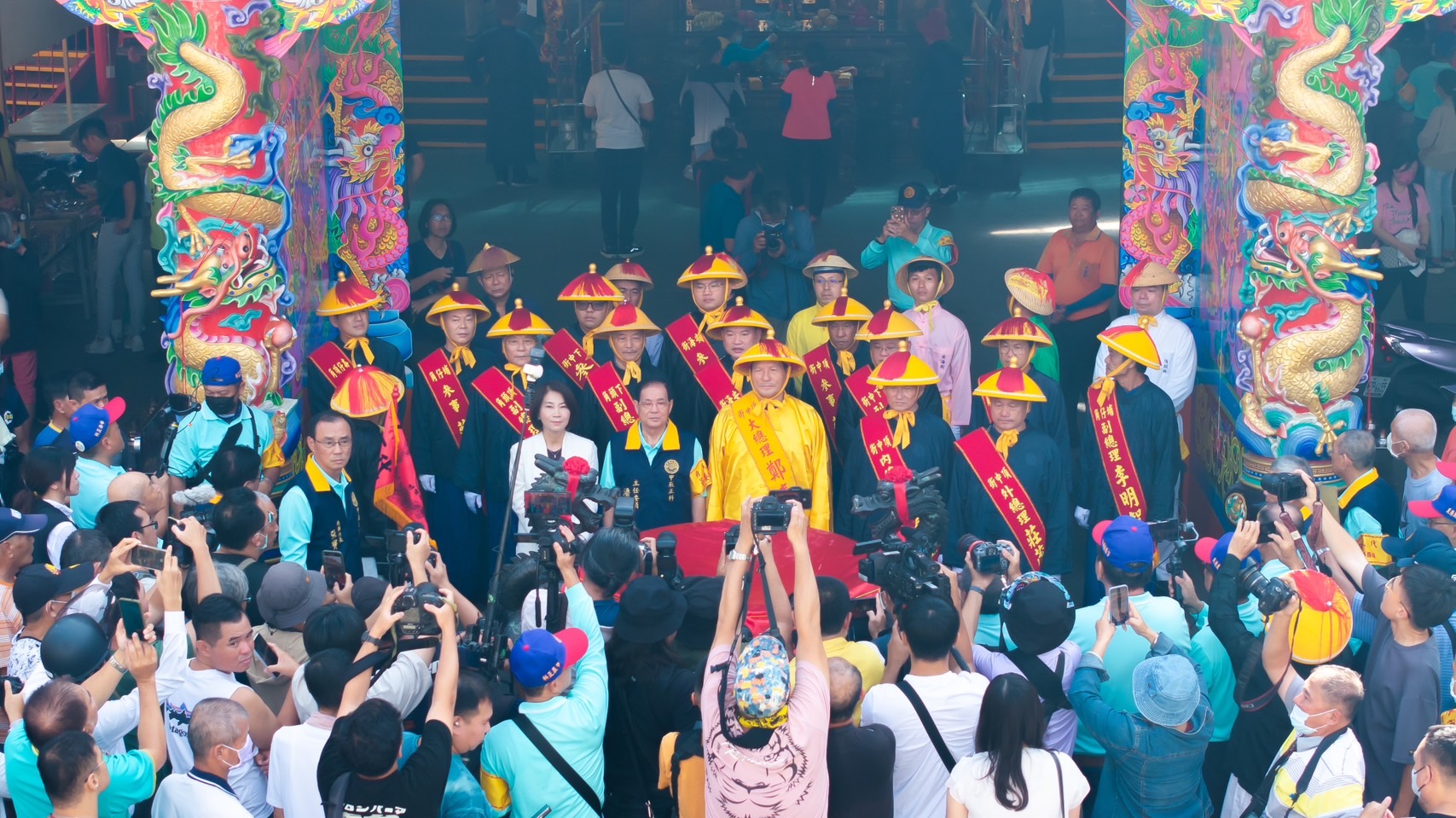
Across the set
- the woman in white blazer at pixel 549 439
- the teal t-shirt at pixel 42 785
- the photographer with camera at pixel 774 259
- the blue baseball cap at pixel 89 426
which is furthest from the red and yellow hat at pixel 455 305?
the teal t-shirt at pixel 42 785

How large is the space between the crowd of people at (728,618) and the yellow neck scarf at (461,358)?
278 mm

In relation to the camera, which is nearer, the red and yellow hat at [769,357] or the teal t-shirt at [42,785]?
the teal t-shirt at [42,785]

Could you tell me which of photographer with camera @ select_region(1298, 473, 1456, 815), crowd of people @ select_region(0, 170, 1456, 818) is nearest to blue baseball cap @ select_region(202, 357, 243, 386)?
crowd of people @ select_region(0, 170, 1456, 818)

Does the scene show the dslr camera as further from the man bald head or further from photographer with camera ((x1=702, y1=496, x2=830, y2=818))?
photographer with camera ((x1=702, y1=496, x2=830, y2=818))

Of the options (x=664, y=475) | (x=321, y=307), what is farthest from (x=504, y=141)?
(x=664, y=475)

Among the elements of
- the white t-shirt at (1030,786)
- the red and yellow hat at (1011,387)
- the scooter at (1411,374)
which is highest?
the red and yellow hat at (1011,387)

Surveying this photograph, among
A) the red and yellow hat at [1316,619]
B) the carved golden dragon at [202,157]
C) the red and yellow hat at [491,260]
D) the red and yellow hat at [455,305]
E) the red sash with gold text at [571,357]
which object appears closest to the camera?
the red and yellow hat at [1316,619]

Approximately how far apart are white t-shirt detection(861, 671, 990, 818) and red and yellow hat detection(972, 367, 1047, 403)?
2.58 metres

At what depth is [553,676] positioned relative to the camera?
17.3ft

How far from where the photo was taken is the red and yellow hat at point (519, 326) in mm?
8664

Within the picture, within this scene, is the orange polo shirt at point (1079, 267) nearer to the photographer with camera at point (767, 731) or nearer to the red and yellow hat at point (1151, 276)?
the red and yellow hat at point (1151, 276)

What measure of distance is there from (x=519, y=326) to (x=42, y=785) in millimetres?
4134

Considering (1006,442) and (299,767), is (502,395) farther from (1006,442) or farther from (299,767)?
(299,767)

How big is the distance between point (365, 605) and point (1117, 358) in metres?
4.22
